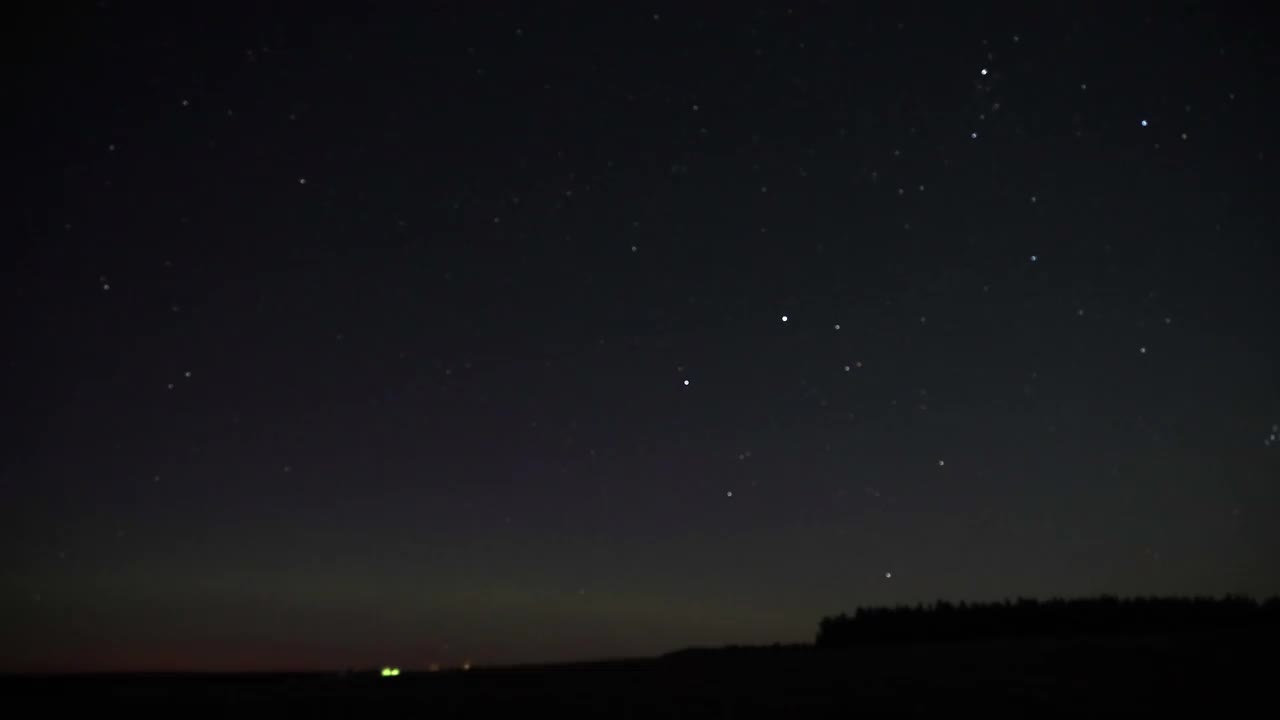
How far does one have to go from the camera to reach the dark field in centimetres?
656

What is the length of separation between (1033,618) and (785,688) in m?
12.9

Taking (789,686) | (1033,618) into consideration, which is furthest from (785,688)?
(1033,618)

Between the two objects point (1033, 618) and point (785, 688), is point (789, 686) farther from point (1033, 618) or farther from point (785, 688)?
point (1033, 618)

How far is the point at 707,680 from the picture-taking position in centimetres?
852

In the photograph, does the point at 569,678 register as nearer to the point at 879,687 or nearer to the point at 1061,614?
the point at 879,687

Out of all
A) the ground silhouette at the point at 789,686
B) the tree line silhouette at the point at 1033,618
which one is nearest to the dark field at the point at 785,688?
the ground silhouette at the point at 789,686

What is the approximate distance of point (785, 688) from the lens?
770cm

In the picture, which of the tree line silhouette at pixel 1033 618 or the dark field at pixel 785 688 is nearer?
the dark field at pixel 785 688

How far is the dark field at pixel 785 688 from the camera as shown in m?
6.56

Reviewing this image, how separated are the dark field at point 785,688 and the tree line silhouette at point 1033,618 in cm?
695

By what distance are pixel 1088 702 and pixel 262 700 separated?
20.9 ft

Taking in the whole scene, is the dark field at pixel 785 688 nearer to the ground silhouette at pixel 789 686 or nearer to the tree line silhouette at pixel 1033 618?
the ground silhouette at pixel 789 686

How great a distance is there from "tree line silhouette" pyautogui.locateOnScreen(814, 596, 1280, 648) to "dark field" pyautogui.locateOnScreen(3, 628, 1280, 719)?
6.95 meters

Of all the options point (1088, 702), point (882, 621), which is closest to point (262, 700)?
point (1088, 702)
